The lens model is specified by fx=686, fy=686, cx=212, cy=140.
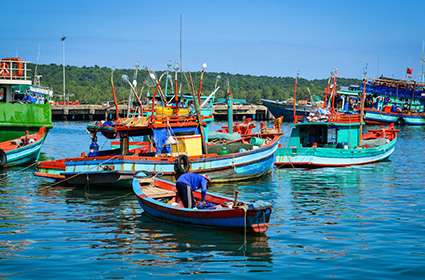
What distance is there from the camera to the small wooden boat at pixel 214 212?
15.9 metres

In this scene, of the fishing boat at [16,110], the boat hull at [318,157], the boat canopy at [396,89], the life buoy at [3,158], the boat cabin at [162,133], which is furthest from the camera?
the boat canopy at [396,89]

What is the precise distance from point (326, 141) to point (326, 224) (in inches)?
672

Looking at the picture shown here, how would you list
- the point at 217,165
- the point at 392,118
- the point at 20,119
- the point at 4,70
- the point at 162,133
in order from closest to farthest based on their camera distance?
the point at 162,133
the point at 217,165
the point at 20,119
the point at 4,70
the point at 392,118

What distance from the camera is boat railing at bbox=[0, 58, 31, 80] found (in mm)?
35406

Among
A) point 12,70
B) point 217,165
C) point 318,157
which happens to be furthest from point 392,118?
point 217,165

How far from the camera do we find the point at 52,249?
619 inches

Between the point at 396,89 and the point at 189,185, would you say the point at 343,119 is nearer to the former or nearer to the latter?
the point at 189,185

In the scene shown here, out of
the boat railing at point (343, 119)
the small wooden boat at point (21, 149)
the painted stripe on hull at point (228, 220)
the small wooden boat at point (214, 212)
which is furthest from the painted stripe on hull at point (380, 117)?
the painted stripe on hull at point (228, 220)

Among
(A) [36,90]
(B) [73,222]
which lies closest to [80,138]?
(A) [36,90]

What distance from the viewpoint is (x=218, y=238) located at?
53.9 feet

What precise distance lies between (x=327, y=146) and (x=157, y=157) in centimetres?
1325

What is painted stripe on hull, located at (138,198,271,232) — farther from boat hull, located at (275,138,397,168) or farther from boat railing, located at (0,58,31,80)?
boat railing, located at (0,58,31,80)

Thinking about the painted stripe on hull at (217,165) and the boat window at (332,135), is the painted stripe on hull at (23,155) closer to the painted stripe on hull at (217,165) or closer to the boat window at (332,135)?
the painted stripe on hull at (217,165)

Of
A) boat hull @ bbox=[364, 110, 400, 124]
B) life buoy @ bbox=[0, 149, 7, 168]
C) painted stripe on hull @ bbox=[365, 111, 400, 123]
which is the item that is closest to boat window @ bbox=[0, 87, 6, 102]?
life buoy @ bbox=[0, 149, 7, 168]
